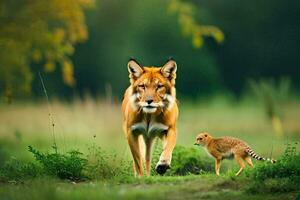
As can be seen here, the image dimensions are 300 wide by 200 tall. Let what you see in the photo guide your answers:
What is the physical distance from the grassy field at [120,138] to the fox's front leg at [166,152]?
0.36 feet

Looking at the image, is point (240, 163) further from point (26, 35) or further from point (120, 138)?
point (26, 35)

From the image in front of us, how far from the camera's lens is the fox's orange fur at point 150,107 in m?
A: 10.9

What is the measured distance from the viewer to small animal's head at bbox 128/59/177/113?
35.7ft

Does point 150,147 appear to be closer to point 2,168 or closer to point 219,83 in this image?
point 2,168

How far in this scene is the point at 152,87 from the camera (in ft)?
36.0

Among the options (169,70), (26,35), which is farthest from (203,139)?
(26,35)

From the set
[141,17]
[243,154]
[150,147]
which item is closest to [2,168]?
[150,147]

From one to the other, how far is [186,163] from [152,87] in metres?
1.66

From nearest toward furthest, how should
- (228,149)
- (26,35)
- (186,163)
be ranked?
1. (228,149)
2. (186,163)
3. (26,35)

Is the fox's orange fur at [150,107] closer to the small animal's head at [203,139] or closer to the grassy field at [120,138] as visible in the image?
the grassy field at [120,138]

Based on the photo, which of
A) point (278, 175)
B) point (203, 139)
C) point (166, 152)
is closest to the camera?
point (278, 175)

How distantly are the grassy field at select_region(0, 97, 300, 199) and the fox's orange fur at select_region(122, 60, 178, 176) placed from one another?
61 centimetres

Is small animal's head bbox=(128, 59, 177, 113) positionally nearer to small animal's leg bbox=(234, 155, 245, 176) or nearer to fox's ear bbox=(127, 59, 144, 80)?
fox's ear bbox=(127, 59, 144, 80)

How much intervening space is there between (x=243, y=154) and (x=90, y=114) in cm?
708
